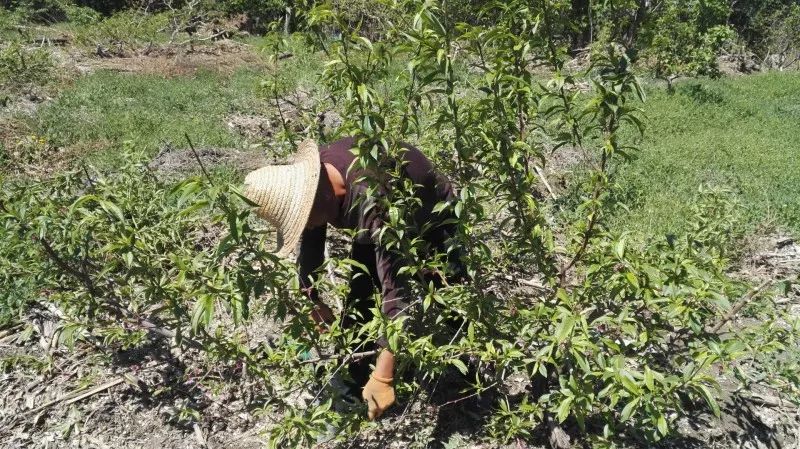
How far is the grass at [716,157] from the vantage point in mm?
4637

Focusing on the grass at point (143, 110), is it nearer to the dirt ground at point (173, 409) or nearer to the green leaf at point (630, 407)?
the dirt ground at point (173, 409)

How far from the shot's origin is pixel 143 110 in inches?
285

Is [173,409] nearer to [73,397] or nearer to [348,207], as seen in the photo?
[73,397]

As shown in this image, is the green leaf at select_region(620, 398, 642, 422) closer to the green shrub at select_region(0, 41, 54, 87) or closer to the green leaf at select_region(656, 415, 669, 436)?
the green leaf at select_region(656, 415, 669, 436)

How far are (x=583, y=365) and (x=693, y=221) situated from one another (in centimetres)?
146

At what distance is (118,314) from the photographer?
295cm

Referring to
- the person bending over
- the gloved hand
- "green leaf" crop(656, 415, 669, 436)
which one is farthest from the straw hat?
"green leaf" crop(656, 415, 669, 436)

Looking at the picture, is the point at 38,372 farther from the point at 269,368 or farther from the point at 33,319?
the point at 269,368

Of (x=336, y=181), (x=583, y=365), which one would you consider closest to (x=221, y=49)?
(x=336, y=181)

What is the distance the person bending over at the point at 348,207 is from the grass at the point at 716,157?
4.51ft

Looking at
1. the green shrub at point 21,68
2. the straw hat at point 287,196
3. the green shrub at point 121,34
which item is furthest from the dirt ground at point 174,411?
the green shrub at point 121,34

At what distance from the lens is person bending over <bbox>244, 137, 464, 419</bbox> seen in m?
2.15

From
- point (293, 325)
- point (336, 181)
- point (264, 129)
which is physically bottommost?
point (264, 129)

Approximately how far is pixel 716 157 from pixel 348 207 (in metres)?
5.12
